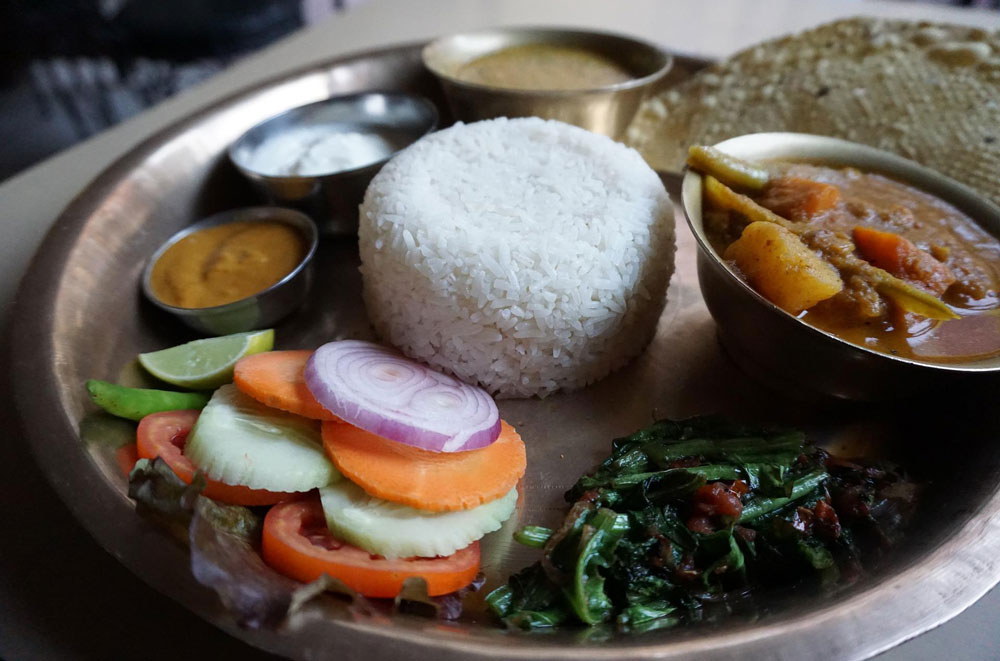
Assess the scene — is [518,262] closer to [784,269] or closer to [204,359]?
[784,269]

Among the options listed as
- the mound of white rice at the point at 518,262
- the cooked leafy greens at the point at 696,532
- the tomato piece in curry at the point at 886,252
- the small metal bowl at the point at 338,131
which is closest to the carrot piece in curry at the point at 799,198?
the tomato piece in curry at the point at 886,252

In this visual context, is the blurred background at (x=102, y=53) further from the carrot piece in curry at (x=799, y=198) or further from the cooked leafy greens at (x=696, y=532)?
the cooked leafy greens at (x=696, y=532)

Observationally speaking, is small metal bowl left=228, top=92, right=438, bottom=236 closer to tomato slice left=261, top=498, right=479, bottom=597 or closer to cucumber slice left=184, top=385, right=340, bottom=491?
cucumber slice left=184, top=385, right=340, bottom=491

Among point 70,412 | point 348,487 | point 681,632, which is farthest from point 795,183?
point 70,412

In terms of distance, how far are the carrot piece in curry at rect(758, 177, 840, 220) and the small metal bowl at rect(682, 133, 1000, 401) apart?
0.22 m

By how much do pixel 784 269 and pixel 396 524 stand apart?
1.14 metres

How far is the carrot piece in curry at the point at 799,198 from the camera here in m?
1.97

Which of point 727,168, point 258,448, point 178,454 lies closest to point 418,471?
point 258,448

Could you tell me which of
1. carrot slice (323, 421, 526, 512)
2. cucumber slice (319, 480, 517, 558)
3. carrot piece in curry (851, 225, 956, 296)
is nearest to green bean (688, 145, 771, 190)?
carrot piece in curry (851, 225, 956, 296)

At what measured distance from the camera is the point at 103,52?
593 cm

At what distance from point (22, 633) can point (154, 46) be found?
17.0 ft

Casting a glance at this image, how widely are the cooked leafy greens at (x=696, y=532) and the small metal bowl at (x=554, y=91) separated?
1643 millimetres

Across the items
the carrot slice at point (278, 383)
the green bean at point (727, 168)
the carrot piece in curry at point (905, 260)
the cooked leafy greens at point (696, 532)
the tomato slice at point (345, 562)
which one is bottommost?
the cooked leafy greens at point (696, 532)

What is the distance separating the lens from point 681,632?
1.31 meters
